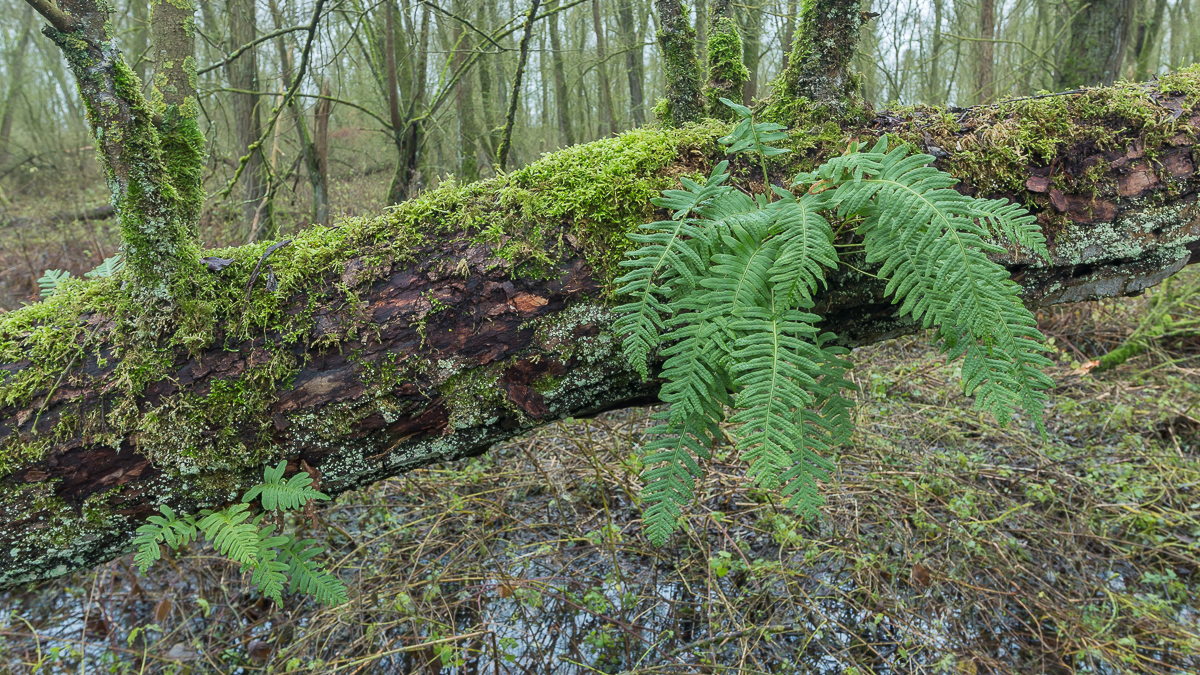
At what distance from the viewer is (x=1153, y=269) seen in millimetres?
1986

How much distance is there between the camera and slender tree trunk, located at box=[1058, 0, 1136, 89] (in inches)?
228

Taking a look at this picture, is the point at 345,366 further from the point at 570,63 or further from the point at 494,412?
the point at 570,63

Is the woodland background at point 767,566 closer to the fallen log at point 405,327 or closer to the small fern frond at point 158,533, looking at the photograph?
the fallen log at point 405,327

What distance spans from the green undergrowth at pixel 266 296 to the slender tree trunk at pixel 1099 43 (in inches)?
248

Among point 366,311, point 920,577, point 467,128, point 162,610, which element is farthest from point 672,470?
point 467,128

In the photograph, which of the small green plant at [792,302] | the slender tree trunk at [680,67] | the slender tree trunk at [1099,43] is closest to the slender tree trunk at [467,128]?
the slender tree trunk at [680,67]

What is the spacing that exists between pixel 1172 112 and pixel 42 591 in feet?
18.6

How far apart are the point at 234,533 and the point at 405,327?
2.48ft

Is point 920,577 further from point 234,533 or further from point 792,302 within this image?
point 234,533

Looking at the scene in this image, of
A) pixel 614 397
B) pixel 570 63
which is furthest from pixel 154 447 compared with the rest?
pixel 570 63

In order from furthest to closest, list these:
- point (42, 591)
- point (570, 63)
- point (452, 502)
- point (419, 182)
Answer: point (570, 63)
point (419, 182)
point (452, 502)
point (42, 591)

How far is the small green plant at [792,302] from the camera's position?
1410 mm

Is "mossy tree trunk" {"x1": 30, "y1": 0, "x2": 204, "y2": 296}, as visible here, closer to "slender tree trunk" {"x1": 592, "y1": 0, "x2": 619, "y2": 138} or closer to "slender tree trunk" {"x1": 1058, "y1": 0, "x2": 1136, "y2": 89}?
"slender tree trunk" {"x1": 592, "y1": 0, "x2": 619, "y2": 138}

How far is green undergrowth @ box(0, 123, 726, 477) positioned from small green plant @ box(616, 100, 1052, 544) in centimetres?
29
